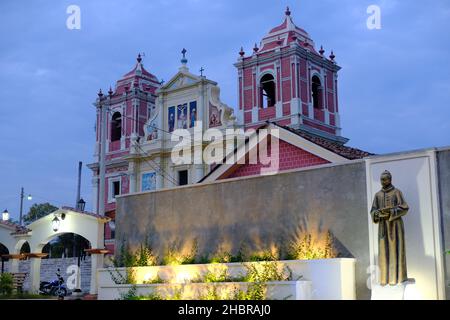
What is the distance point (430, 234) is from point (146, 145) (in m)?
26.0

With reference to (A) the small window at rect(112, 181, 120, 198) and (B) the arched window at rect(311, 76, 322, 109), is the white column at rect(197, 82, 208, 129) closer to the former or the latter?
(B) the arched window at rect(311, 76, 322, 109)

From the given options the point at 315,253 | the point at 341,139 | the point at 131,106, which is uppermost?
the point at 131,106

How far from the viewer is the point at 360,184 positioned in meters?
12.8

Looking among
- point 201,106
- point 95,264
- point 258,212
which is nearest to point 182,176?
point 201,106

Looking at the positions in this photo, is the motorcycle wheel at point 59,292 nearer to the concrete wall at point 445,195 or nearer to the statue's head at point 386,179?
the statue's head at point 386,179

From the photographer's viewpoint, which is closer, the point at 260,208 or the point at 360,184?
the point at 360,184

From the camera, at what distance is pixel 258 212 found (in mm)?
14516

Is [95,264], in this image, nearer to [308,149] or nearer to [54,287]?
[54,287]

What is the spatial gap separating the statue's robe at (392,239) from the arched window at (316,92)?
76.8ft

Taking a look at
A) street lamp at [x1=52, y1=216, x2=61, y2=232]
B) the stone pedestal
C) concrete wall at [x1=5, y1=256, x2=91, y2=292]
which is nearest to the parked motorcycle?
concrete wall at [x1=5, y1=256, x2=91, y2=292]

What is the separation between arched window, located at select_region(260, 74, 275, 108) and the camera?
3409 cm
